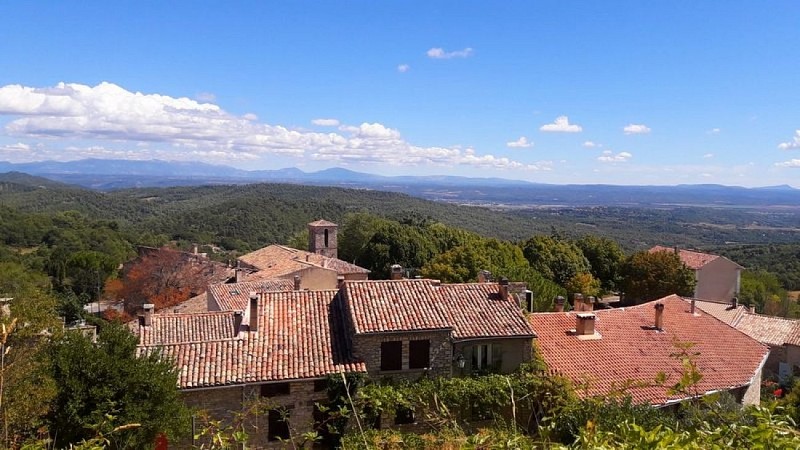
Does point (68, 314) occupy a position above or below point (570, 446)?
below

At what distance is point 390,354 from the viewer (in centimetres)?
1638

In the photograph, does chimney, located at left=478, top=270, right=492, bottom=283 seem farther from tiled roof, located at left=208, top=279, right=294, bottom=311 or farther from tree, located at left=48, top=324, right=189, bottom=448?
tree, located at left=48, top=324, right=189, bottom=448

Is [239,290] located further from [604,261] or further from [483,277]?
[604,261]

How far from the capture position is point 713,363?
21672 mm

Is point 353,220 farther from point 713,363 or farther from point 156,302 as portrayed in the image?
point 713,363

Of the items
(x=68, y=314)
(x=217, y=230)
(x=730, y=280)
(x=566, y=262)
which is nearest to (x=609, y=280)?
(x=566, y=262)

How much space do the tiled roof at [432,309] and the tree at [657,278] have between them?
96.9ft

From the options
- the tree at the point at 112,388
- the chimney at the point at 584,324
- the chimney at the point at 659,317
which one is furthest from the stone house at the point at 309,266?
the tree at the point at 112,388

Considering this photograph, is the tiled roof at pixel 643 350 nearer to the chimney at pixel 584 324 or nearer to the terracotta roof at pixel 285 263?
the chimney at pixel 584 324

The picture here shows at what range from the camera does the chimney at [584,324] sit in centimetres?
2162

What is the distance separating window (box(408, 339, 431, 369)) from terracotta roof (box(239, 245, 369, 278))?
19.7 m

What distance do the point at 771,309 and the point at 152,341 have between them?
185 feet

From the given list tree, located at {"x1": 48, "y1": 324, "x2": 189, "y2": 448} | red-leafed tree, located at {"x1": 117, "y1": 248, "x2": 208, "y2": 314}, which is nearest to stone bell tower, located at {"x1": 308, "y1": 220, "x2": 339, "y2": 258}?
red-leafed tree, located at {"x1": 117, "y1": 248, "x2": 208, "y2": 314}

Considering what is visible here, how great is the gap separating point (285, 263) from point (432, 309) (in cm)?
2372
